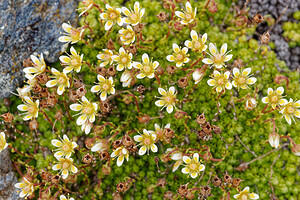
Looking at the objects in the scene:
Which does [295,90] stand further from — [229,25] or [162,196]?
[162,196]

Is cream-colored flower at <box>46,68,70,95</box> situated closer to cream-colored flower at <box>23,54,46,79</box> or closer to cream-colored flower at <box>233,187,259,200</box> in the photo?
cream-colored flower at <box>23,54,46,79</box>

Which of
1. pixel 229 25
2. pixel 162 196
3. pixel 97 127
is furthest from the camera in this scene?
pixel 229 25

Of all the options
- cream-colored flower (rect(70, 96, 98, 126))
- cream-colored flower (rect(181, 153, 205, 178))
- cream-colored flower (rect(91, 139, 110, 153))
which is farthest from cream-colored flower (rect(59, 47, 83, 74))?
cream-colored flower (rect(181, 153, 205, 178))

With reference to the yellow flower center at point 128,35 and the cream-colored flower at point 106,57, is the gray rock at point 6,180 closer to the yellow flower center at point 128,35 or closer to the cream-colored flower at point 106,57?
the cream-colored flower at point 106,57

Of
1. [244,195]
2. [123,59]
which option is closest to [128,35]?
[123,59]

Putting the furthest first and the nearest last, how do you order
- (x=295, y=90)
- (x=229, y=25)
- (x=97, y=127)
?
1. (x=229, y=25)
2. (x=295, y=90)
3. (x=97, y=127)

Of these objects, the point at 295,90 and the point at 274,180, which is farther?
the point at 295,90

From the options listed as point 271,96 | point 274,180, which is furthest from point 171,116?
point 274,180
